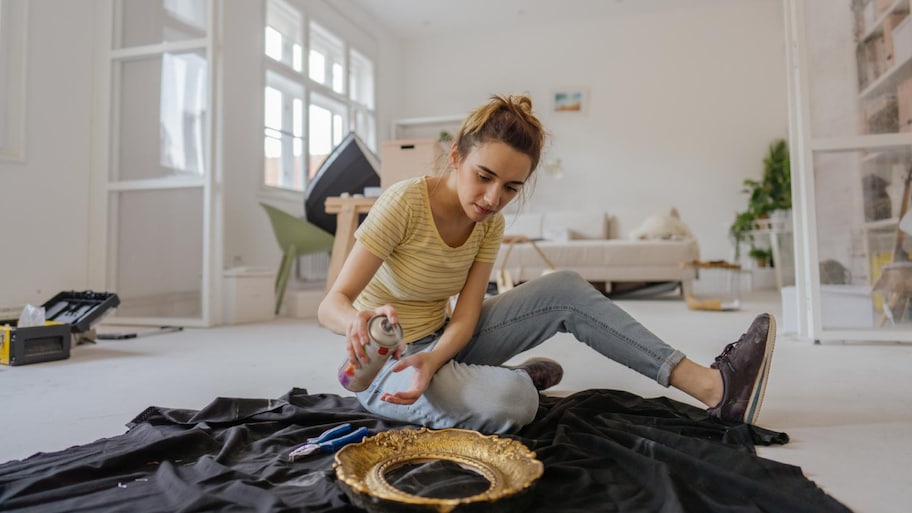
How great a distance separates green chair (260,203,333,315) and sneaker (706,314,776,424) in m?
3.11

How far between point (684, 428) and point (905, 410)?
0.62m

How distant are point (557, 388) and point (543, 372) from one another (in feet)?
0.43

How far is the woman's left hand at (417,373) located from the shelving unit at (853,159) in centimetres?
205

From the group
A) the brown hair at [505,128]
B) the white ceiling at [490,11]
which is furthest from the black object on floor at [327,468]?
the white ceiling at [490,11]

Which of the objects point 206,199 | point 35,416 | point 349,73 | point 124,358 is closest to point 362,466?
point 35,416

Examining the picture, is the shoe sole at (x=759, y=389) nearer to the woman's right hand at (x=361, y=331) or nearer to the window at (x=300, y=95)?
the woman's right hand at (x=361, y=331)

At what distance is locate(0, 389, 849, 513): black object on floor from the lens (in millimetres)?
749

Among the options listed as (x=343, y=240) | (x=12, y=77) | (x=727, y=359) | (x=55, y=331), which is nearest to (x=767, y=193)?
(x=343, y=240)

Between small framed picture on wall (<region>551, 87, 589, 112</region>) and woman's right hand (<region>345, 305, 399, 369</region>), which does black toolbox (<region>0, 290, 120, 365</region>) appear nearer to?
woman's right hand (<region>345, 305, 399, 369</region>)

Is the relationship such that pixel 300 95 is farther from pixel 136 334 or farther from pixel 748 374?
pixel 748 374

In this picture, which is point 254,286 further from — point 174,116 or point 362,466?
point 362,466

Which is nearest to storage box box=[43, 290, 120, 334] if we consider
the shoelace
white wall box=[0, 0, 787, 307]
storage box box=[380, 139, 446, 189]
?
storage box box=[380, 139, 446, 189]

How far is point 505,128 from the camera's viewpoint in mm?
1014

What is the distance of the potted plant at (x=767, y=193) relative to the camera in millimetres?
5281
